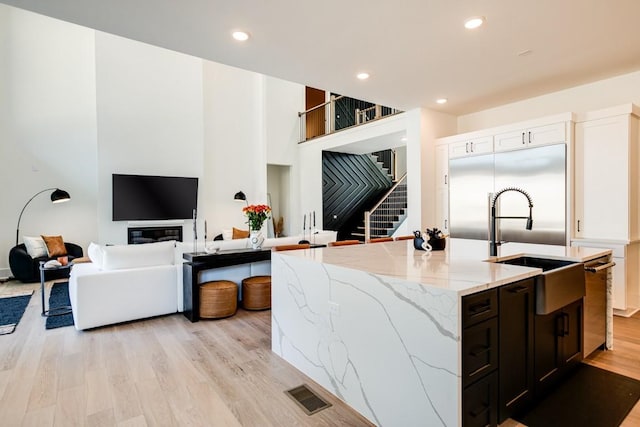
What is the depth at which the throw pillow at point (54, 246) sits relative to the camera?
250 inches

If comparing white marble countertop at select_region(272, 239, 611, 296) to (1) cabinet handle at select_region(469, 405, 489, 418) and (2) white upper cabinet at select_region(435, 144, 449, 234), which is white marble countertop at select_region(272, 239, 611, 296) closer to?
(1) cabinet handle at select_region(469, 405, 489, 418)

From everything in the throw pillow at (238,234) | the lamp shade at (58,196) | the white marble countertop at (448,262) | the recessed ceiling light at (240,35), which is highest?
the recessed ceiling light at (240,35)

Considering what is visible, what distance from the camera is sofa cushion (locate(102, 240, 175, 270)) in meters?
3.92

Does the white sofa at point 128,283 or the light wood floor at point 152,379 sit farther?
the white sofa at point 128,283

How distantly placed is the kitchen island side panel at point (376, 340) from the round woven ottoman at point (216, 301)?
1478 mm

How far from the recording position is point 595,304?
281cm

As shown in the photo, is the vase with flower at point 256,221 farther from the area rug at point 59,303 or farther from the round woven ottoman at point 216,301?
the area rug at point 59,303

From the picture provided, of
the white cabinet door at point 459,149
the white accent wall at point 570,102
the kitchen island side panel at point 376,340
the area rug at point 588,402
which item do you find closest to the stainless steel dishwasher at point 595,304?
the area rug at point 588,402

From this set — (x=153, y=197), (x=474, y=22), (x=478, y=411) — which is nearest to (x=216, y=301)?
(x=478, y=411)

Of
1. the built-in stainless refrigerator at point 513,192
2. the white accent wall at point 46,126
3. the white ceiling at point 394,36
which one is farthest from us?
the white accent wall at point 46,126

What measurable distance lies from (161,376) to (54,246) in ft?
17.5

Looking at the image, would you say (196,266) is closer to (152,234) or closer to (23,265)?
(152,234)

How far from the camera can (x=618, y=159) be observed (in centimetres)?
406

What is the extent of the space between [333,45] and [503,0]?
61.0 inches
